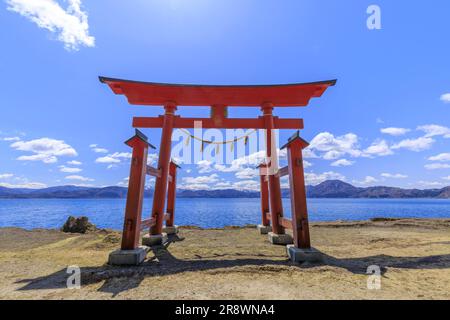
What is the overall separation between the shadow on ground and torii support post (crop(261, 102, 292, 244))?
60.0 inches

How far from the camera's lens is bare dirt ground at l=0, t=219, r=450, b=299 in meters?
3.01

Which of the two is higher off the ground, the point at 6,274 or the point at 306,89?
the point at 306,89

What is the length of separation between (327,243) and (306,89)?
460 cm

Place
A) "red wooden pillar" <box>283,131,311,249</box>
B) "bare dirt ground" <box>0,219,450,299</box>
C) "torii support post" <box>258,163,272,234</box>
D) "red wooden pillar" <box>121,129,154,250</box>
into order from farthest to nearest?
1. "torii support post" <box>258,163,272,234</box>
2. "red wooden pillar" <box>283,131,311,249</box>
3. "red wooden pillar" <box>121,129,154,250</box>
4. "bare dirt ground" <box>0,219,450,299</box>

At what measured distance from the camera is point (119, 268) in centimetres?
416

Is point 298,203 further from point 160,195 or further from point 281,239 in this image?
point 160,195

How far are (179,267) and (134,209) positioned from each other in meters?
1.56

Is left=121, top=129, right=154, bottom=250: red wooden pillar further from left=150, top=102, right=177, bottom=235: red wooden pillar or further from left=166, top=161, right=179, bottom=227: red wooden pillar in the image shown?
left=166, top=161, right=179, bottom=227: red wooden pillar

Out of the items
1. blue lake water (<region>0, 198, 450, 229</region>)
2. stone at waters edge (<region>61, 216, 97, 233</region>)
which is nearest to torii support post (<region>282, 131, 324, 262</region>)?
stone at waters edge (<region>61, 216, 97, 233</region>)

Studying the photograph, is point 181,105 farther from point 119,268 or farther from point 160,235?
point 119,268

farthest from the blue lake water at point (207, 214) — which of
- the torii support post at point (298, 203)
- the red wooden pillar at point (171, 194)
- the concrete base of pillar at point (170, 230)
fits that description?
the torii support post at point (298, 203)

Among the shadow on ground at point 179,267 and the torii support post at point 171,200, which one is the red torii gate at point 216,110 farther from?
the torii support post at point 171,200
